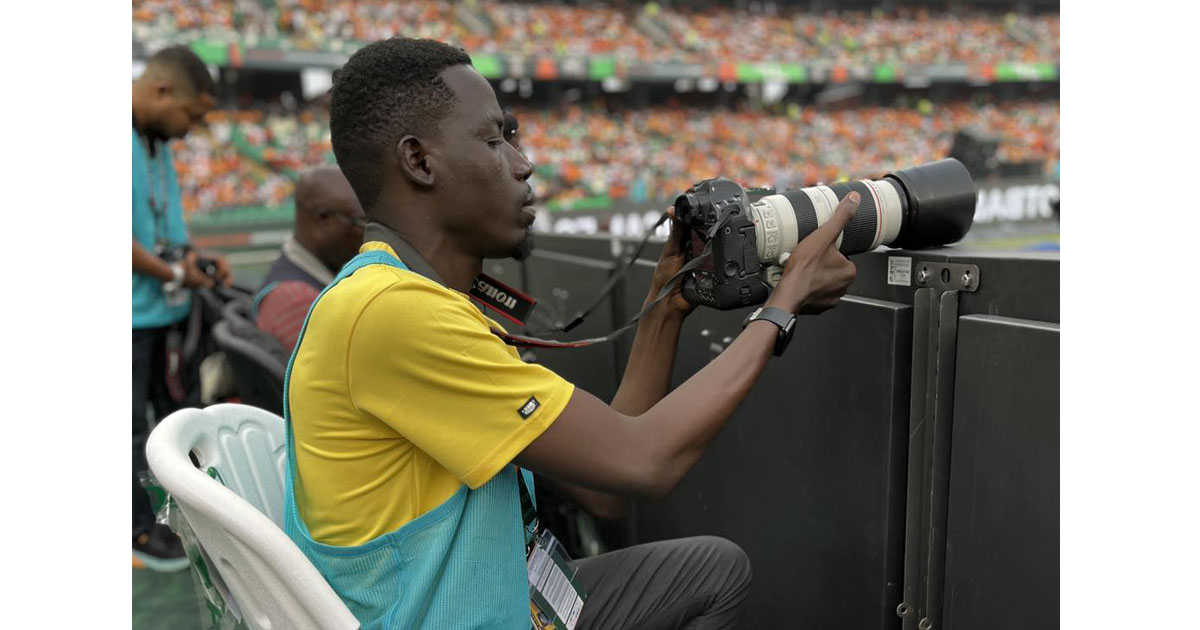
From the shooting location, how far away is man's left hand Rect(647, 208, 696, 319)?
1.40 meters

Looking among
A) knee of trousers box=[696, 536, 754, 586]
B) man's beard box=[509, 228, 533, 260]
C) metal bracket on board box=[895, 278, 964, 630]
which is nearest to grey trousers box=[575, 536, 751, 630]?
knee of trousers box=[696, 536, 754, 586]

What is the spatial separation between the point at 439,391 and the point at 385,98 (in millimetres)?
444

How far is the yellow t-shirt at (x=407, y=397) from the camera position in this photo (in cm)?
105

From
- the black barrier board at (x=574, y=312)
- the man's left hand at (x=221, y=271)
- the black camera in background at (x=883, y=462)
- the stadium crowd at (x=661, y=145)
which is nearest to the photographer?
the black camera in background at (x=883, y=462)

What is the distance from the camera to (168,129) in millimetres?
2969

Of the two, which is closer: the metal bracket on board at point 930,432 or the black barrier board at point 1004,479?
the black barrier board at point 1004,479

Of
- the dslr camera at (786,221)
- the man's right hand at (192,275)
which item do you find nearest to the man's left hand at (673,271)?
the dslr camera at (786,221)

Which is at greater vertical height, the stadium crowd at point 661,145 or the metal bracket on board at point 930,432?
the stadium crowd at point 661,145

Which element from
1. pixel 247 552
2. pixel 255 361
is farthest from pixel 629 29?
pixel 247 552

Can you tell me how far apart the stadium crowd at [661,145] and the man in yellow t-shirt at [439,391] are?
9.91 m

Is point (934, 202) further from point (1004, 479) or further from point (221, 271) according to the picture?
point (221, 271)

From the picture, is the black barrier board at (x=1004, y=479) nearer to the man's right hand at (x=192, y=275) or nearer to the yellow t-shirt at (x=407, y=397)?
the yellow t-shirt at (x=407, y=397)

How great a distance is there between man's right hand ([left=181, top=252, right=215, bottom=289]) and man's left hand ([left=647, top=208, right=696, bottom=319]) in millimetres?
2070

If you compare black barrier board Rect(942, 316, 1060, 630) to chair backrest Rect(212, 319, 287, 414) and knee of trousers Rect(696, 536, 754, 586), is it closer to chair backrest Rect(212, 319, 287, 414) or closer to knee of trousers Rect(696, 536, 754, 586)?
knee of trousers Rect(696, 536, 754, 586)
